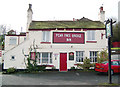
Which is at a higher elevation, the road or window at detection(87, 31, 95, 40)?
window at detection(87, 31, 95, 40)

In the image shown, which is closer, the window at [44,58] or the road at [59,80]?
the road at [59,80]

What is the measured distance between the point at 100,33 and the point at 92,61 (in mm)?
3814

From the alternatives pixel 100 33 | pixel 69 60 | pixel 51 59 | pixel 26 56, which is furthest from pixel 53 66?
pixel 100 33

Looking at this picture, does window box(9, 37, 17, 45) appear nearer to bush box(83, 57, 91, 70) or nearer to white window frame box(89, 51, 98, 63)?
bush box(83, 57, 91, 70)

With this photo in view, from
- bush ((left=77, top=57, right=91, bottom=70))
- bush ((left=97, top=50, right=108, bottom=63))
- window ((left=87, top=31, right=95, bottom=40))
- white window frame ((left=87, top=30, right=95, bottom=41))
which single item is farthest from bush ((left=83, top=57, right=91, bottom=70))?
window ((left=87, top=31, right=95, bottom=40))

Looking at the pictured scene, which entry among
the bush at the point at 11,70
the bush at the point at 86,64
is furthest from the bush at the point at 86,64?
the bush at the point at 11,70

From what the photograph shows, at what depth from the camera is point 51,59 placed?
60.7 feet

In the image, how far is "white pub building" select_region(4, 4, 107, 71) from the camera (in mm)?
18281

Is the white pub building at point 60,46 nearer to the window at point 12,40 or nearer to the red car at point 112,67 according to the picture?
the red car at point 112,67

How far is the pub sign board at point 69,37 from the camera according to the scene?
731 inches

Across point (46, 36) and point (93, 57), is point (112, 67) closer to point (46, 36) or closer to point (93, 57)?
point (93, 57)

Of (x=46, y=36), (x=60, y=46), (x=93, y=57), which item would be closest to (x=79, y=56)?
(x=93, y=57)

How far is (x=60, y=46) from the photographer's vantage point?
60.7 ft

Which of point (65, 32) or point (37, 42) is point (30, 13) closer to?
point (37, 42)
